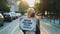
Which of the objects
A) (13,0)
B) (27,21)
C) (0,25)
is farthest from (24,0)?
(27,21)

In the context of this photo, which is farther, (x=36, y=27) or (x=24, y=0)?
(x=24, y=0)

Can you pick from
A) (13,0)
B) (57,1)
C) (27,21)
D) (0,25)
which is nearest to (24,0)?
(13,0)

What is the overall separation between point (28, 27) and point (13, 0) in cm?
9289

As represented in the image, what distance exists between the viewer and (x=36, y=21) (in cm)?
599

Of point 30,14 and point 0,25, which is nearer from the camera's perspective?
point 30,14

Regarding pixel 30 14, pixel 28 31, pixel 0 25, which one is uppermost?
pixel 30 14

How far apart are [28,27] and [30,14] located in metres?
0.43

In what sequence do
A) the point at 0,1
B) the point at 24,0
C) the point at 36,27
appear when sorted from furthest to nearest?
the point at 24,0, the point at 0,1, the point at 36,27

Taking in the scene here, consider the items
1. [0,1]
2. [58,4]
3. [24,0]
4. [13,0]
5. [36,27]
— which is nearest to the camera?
[36,27]

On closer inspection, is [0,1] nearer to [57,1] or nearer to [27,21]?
[57,1]

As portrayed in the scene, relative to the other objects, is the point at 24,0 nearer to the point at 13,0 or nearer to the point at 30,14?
the point at 13,0

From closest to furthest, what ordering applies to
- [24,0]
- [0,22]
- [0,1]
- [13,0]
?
[0,22], [0,1], [13,0], [24,0]

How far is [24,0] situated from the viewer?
111250 mm

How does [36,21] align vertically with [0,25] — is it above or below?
above
